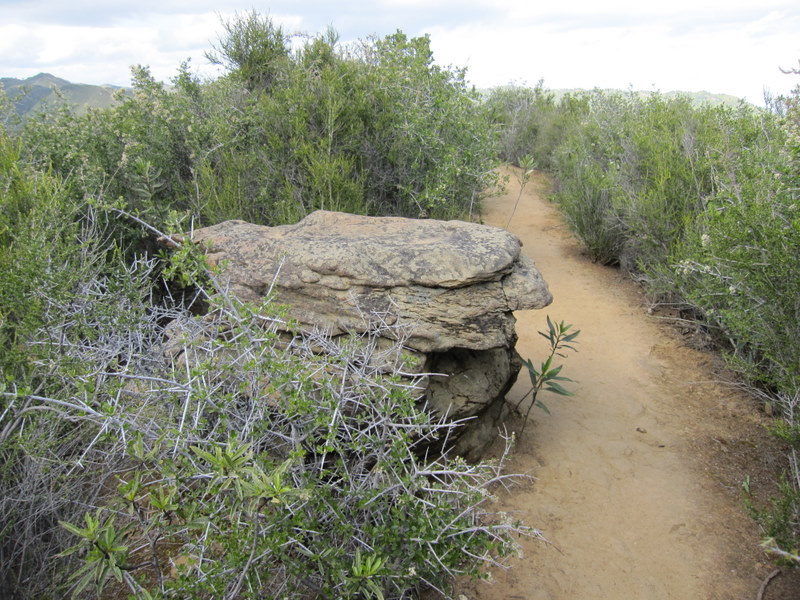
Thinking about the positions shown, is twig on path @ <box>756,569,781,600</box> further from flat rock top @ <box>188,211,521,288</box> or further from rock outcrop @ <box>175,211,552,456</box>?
flat rock top @ <box>188,211,521,288</box>

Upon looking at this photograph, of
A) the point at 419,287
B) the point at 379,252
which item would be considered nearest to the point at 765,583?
the point at 419,287

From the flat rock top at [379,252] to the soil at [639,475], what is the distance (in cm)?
162

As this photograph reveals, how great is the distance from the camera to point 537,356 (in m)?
5.80

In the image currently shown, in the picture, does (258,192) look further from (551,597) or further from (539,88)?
(539,88)

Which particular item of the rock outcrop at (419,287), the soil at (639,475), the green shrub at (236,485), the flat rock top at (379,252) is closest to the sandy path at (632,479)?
the soil at (639,475)

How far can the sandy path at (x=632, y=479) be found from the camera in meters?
3.15

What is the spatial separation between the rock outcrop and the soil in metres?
0.80

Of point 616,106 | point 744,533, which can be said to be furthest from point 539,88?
point 744,533

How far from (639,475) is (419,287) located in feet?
7.35

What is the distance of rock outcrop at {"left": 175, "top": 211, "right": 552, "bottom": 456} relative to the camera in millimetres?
3445

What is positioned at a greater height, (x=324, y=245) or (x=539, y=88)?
(x=539, y=88)

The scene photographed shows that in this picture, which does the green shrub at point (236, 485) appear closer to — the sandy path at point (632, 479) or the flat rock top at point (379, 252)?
the flat rock top at point (379, 252)

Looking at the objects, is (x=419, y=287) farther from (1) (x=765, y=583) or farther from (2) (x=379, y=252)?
(1) (x=765, y=583)

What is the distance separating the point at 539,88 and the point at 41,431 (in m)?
20.3
